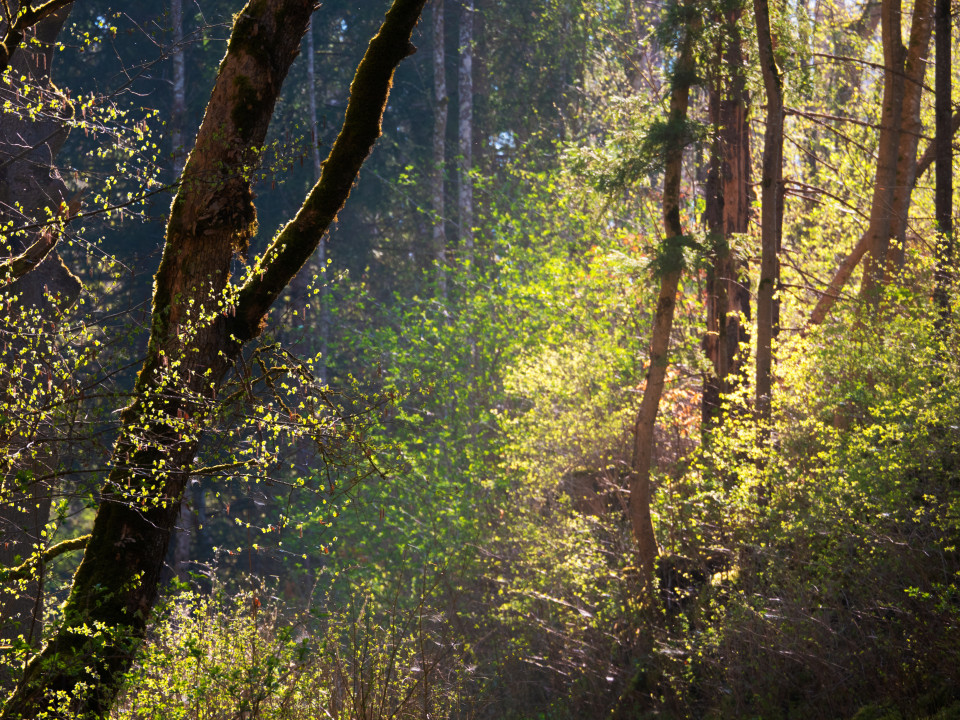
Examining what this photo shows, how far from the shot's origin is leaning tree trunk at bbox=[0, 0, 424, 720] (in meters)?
4.95

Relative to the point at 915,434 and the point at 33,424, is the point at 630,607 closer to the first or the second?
the point at 915,434

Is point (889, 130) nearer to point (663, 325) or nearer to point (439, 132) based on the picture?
point (663, 325)

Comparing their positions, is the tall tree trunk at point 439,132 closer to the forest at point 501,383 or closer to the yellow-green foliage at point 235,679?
the forest at point 501,383

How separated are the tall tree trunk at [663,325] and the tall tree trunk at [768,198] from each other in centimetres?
93

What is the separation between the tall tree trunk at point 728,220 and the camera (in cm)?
1370

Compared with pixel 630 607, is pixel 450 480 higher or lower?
higher

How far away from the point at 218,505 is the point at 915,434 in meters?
20.8

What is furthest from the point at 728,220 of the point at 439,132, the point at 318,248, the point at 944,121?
the point at 318,248

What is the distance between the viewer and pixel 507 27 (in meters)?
24.8

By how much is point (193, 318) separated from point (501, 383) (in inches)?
564

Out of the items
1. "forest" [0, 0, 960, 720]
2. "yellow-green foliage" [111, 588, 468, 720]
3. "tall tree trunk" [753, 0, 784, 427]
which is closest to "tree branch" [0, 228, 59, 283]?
"forest" [0, 0, 960, 720]

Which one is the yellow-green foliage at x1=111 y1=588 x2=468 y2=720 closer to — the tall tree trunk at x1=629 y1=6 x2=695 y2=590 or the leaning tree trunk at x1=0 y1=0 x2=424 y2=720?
the leaning tree trunk at x1=0 y1=0 x2=424 y2=720

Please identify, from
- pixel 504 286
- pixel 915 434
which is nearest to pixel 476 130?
pixel 504 286

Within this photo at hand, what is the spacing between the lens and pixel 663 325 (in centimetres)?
1206
